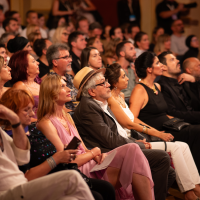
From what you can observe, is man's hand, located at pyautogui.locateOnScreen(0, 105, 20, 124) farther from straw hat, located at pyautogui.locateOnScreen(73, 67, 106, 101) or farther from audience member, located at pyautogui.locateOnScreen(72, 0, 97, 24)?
audience member, located at pyautogui.locateOnScreen(72, 0, 97, 24)

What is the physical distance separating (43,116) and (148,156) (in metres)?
0.97

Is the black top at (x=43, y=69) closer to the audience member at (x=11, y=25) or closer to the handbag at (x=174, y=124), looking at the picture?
the audience member at (x=11, y=25)

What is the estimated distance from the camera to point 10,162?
6.25ft

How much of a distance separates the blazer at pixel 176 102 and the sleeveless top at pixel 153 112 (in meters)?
0.35

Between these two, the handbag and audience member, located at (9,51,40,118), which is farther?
the handbag

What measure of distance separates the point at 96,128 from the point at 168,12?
6.05m

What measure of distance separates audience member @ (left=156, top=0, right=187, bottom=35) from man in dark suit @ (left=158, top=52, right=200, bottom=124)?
387 cm

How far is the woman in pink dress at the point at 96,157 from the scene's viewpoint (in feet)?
8.03

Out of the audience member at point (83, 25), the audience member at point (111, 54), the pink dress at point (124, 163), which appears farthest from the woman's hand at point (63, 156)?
the audience member at point (83, 25)

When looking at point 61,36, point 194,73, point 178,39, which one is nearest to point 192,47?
point 178,39

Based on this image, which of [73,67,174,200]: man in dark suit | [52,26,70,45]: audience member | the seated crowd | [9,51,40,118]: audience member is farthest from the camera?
[52,26,70,45]: audience member

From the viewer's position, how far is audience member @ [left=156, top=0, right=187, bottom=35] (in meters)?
8.15

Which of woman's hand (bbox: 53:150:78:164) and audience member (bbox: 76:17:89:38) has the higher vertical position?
audience member (bbox: 76:17:89:38)

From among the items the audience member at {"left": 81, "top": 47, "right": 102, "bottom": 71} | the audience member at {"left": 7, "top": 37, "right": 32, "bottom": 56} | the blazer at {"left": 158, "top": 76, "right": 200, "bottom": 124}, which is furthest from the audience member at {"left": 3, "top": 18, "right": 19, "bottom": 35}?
the blazer at {"left": 158, "top": 76, "right": 200, "bottom": 124}
